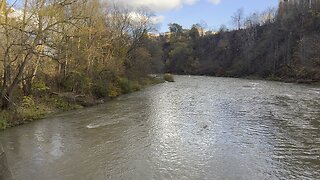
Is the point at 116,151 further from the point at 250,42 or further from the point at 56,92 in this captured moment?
the point at 250,42

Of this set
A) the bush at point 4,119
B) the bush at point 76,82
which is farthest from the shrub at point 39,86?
the bush at point 4,119

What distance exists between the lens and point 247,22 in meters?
90.6

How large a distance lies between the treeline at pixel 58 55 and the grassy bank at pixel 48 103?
Result: 0.18ft

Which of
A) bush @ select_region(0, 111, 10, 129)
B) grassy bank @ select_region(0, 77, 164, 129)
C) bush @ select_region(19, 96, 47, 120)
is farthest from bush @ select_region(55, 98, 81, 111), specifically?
bush @ select_region(0, 111, 10, 129)

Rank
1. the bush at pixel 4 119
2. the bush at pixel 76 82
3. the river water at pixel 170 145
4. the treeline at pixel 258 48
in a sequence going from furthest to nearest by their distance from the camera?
the treeline at pixel 258 48 → the bush at pixel 76 82 → the bush at pixel 4 119 → the river water at pixel 170 145

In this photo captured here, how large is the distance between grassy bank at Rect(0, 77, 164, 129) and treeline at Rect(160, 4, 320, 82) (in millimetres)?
31101

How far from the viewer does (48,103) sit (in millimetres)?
22109

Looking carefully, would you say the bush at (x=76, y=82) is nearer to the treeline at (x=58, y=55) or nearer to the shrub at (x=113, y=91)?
the treeline at (x=58, y=55)

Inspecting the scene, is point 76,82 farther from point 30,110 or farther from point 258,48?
point 258,48

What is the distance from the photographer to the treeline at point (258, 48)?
56.0 meters

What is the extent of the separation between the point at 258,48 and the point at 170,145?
67.4 meters

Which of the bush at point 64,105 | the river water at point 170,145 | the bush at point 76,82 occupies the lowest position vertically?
the river water at point 170,145

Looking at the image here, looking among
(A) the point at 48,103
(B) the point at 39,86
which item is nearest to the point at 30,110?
(A) the point at 48,103

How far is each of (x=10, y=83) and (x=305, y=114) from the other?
16483 millimetres
